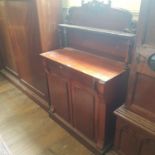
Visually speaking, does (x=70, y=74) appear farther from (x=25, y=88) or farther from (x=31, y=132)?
(x=25, y=88)

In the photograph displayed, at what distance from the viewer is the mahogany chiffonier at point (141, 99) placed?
939 millimetres

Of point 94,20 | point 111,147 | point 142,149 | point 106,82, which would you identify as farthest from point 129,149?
point 94,20

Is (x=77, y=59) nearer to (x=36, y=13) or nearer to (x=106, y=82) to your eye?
(x=106, y=82)

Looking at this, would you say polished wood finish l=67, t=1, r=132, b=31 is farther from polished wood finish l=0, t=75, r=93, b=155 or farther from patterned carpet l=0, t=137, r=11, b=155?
patterned carpet l=0, t=137, r=11, b=155

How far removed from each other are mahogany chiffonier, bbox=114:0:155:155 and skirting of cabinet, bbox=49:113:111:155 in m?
0.23

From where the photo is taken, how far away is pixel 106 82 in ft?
3.96

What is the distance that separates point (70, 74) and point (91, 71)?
237mm

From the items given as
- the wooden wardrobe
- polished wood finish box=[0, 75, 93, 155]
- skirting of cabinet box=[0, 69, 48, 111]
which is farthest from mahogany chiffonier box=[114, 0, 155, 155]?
skirting of cabinet box=[0, 69, 48, 111]

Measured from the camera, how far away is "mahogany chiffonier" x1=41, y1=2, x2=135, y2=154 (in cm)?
131

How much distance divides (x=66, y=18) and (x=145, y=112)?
3.87ft

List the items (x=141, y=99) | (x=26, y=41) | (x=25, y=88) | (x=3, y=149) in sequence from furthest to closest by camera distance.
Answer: (x=25, y=88)
(x=26, y=41)
(x=3, y=149)
(x=141, y=99)

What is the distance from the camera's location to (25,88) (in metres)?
2.56

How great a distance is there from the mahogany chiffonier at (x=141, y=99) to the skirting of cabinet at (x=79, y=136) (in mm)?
226

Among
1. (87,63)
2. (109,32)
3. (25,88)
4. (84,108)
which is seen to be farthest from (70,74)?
(25,88)
